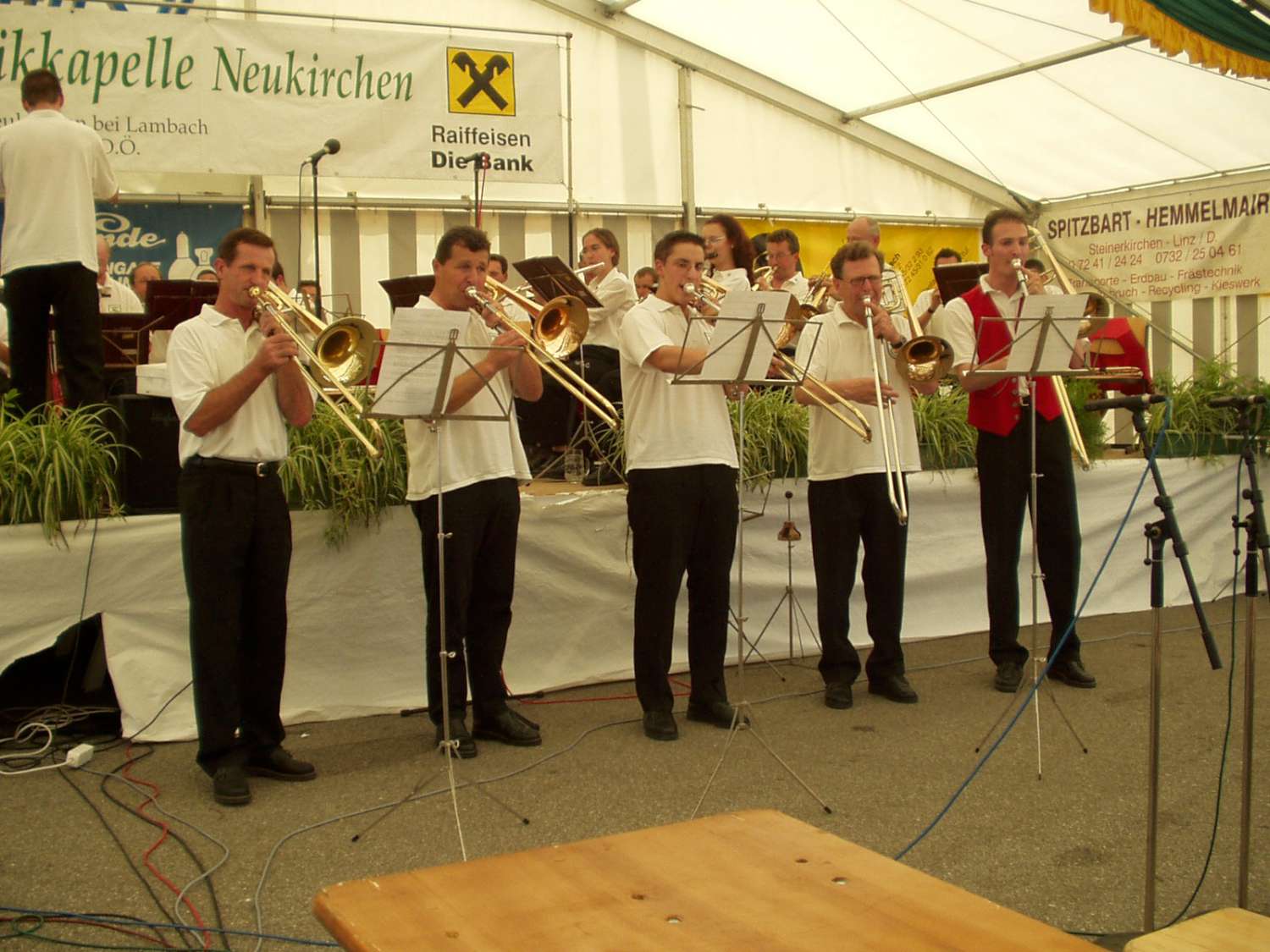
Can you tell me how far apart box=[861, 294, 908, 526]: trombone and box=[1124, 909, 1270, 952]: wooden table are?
2.91 meters

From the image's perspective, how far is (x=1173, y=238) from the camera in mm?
11094

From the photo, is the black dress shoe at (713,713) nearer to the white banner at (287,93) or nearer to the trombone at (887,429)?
the trombone at (887,429)

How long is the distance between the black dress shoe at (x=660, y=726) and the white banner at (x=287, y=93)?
4.48m

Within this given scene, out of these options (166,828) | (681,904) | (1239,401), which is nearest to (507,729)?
(166,828)

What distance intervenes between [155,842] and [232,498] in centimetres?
113

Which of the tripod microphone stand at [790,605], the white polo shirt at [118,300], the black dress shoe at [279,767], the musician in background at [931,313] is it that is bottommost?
the black dress shoe at [279,767]

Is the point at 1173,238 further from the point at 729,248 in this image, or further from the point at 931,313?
the point at 729,248

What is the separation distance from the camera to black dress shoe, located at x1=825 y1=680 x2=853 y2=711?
17.0 ft

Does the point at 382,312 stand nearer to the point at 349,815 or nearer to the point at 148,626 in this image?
the point at 148,626

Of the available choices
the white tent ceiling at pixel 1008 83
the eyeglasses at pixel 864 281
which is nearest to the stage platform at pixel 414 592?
the eyeglasses at pixel 864 281

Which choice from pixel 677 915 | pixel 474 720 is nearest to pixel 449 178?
pixel 474 720

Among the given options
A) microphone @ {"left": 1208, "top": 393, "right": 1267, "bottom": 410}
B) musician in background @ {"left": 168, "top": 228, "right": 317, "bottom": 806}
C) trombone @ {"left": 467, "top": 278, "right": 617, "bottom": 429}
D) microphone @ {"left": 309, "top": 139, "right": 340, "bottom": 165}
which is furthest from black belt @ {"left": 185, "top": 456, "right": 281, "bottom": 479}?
microphone @ {"left": 309, "top": 139, "right": 340, "bottom": 165}

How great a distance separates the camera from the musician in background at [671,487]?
470 cm

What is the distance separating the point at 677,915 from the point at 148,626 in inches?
151
